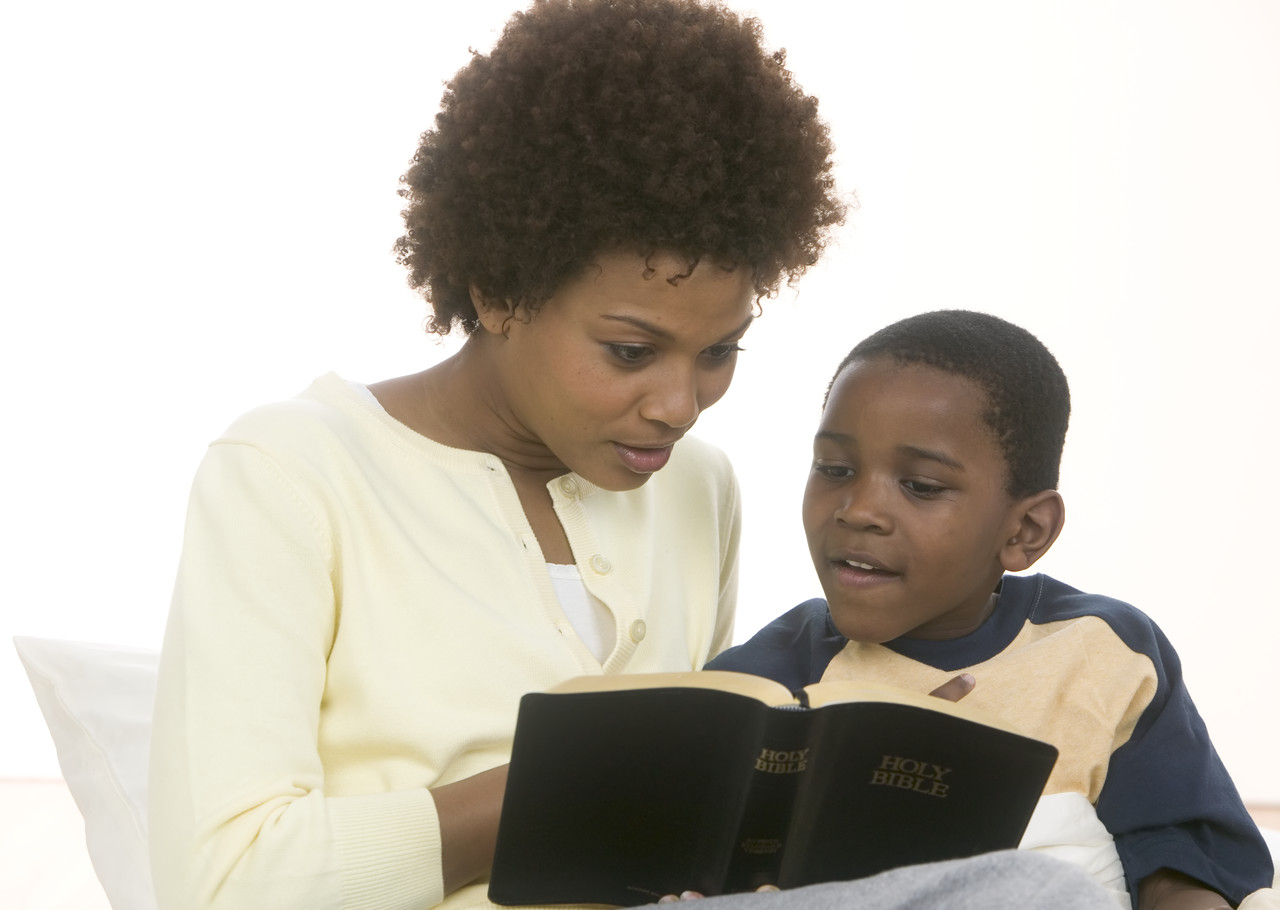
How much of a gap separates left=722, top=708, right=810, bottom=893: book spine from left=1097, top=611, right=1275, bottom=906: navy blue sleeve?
0.52 m

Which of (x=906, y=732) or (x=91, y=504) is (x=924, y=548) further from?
(x=91, y=504)

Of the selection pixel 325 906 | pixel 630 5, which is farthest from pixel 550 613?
pixel 630 5

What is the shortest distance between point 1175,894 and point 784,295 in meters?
2.20

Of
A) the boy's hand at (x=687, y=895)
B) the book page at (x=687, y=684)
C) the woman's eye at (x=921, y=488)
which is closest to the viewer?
the book page at (x=687, y=684)

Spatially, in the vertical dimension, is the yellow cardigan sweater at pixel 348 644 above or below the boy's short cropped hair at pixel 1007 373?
below

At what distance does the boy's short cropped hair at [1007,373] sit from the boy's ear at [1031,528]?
0.02 meters

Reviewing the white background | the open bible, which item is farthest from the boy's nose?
the white background

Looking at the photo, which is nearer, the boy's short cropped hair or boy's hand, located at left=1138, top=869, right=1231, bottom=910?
boy's hand, located at left=1138, top=869, right=1231, bottom=910

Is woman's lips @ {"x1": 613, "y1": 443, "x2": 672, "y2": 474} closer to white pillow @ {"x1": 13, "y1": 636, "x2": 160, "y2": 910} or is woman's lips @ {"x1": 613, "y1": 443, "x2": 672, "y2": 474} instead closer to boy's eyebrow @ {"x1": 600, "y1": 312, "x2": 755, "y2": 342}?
boy's eyebrow @ {"x1": 600, "y1": 312, "x2": 755, "y2": 342}

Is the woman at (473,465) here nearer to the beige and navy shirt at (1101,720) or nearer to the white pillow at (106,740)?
the beige and navy shirt at (1101,720)

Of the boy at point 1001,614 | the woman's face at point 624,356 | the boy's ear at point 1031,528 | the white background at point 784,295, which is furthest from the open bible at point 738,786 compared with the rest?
the white background at point 784,295

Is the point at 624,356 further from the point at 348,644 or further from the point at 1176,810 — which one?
the point at 1176,810

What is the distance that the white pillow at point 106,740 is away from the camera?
1.80 meters

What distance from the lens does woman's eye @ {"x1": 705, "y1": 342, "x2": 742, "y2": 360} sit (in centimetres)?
151
